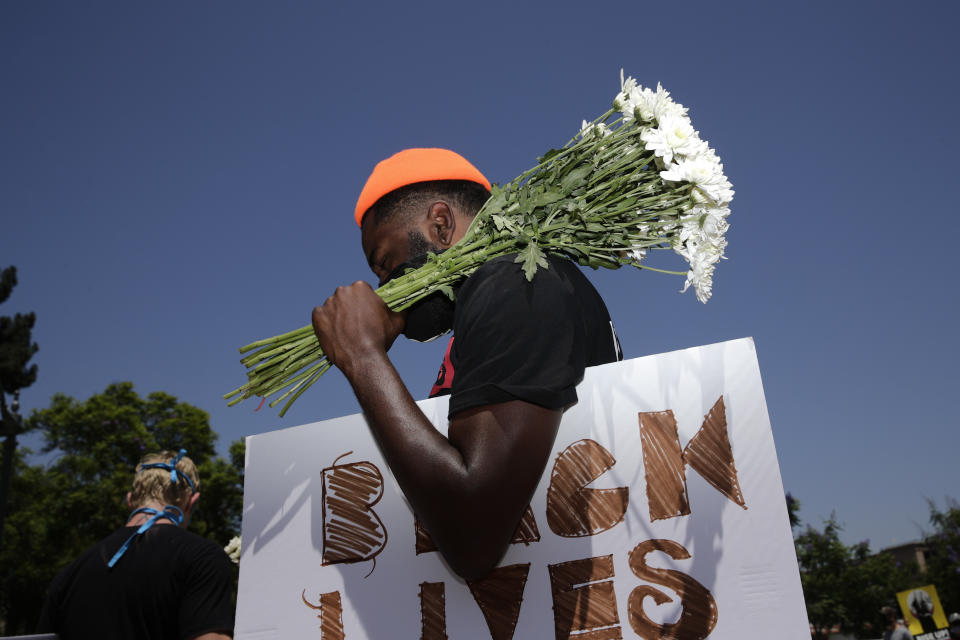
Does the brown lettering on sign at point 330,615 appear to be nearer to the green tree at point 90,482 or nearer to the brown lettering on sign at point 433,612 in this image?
the brown lettering on sign at point 433,612

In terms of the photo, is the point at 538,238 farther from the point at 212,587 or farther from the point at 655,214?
the point at 212,587

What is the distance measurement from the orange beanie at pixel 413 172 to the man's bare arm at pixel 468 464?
2.97 ft

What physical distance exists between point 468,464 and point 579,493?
0.37 metres

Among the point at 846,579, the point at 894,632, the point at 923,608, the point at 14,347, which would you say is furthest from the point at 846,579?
the point at 14,347

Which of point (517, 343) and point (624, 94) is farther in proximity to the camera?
point (624, 94)

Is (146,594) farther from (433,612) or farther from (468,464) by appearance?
(468,464)

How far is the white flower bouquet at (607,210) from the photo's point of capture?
1.94 metres

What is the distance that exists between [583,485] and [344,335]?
2.26 feet

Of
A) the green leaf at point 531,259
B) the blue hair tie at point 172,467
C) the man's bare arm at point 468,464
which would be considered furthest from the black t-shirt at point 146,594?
the green leaf at point 531,259

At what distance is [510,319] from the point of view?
60.1 inches

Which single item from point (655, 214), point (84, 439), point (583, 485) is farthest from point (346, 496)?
point (84, 439)

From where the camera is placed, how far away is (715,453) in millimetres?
1629

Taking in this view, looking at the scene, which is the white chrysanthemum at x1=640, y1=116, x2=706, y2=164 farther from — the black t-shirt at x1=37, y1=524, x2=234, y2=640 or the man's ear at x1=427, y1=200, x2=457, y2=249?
the black t-shirt at x1=37, y1=524, x2=234, y2=640

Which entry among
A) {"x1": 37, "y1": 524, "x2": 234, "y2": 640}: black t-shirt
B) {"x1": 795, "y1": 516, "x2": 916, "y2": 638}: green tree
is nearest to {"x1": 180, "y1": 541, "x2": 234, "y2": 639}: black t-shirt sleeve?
{"x1": 37, "y1": 524, "x2": 234, "y2": 640}: black t-shirt
